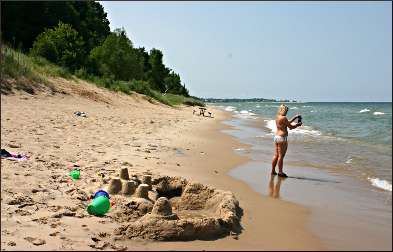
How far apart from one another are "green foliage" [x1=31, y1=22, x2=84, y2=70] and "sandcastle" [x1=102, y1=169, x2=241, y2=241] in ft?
72.3

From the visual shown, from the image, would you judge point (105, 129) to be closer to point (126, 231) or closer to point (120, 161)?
point (120, 161)

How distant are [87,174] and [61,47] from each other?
23.6 m

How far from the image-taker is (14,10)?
110ft

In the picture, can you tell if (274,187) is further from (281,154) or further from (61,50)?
(61,50)

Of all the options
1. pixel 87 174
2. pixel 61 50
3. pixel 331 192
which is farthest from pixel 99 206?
pixel 61 50

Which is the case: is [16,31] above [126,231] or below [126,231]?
above

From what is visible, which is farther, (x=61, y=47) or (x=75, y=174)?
(x=61, y=47)

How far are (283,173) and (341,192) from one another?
6.18 ft

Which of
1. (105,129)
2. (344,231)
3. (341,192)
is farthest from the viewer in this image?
(105,129)

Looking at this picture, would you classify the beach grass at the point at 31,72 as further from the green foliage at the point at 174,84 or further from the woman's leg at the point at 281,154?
the green foliage at the point at 174,84

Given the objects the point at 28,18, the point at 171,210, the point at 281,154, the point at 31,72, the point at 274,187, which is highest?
the point at 28,18

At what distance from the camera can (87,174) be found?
7.30 meters

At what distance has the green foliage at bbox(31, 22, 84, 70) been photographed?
27125mm

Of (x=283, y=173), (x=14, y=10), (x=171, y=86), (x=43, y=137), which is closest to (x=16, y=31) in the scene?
(x=14, y=10)
